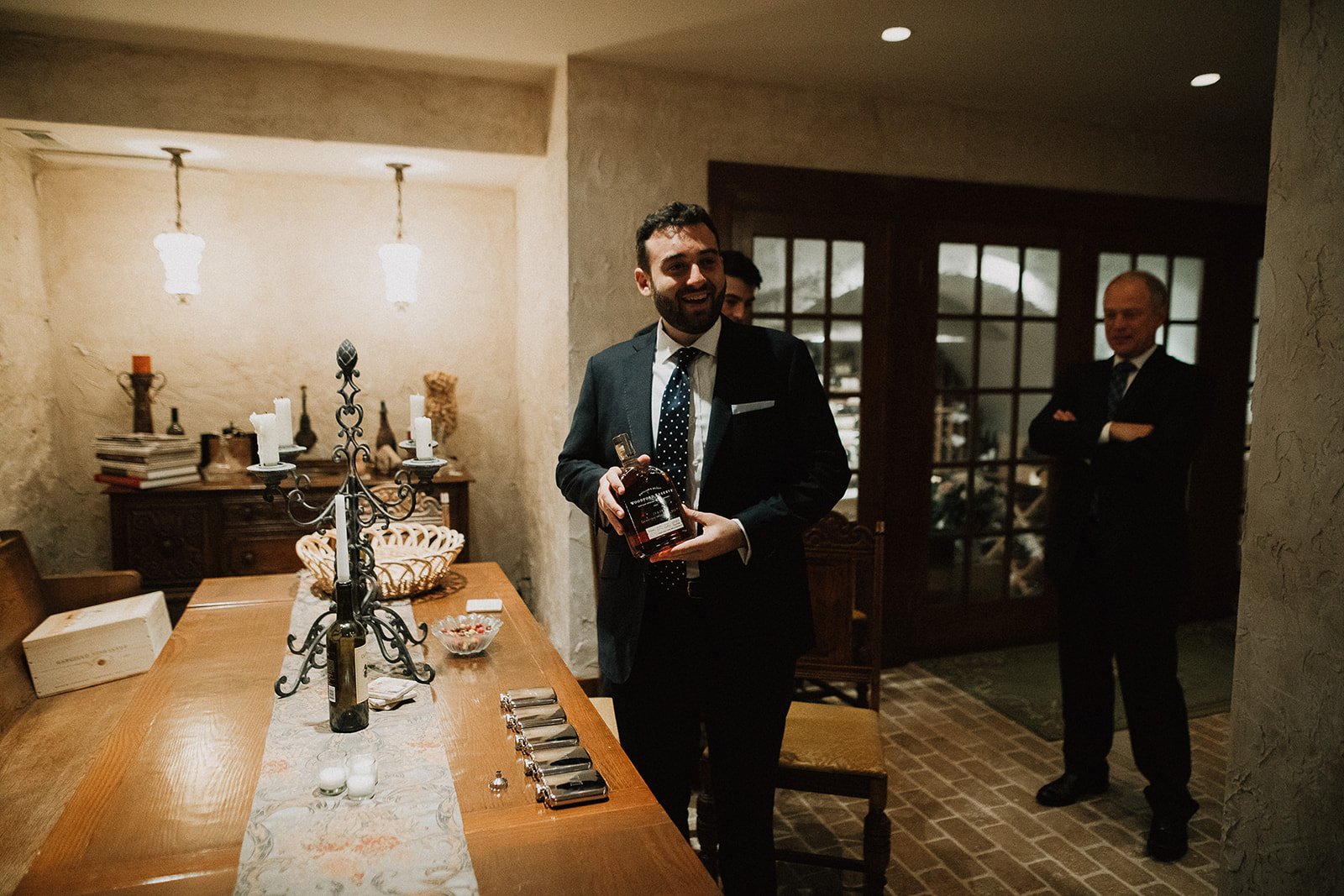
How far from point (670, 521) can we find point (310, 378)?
10.8 ft

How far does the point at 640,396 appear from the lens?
1.87 m

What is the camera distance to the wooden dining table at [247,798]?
1125 mm

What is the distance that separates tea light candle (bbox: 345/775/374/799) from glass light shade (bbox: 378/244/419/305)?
3029 mm

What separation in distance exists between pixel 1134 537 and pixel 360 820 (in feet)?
7.77

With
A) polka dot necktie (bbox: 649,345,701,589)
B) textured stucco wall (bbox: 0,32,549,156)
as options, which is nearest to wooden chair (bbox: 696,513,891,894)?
polka dot necktie (bbox: 649,345,701,589)

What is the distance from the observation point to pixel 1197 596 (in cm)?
486

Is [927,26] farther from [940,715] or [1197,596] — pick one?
[1197,596]

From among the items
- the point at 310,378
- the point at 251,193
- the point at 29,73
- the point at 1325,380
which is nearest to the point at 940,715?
the point at 1325,380

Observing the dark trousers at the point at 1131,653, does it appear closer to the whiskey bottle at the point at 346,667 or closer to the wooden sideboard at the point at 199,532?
the whiskey bottle at the point at 346,667

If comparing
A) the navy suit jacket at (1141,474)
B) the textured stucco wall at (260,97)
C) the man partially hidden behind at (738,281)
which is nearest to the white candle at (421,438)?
the man partially hidden behind at (738,281)

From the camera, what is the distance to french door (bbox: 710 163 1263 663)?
3.87 m

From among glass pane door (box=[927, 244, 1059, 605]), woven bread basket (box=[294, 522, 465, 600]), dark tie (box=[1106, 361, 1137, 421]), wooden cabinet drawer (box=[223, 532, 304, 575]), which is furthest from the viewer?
glass pane door (box=[927, 244, 1059, 605])

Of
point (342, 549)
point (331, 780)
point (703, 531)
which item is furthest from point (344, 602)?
point (703, 531)

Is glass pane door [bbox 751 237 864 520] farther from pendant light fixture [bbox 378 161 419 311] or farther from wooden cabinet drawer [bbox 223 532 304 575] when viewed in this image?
wooden cabinet drawer [bbox 223 532 304 575]
